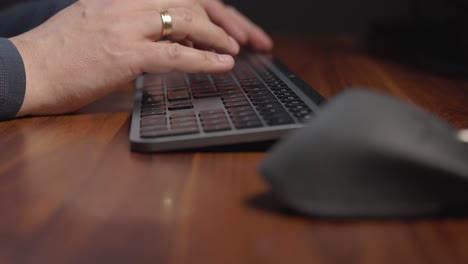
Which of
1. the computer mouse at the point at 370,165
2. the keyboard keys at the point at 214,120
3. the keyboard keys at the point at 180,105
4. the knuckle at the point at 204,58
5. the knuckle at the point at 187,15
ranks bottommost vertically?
the keyboard keys at the point at 180,105

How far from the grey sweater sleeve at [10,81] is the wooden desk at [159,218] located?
61mm

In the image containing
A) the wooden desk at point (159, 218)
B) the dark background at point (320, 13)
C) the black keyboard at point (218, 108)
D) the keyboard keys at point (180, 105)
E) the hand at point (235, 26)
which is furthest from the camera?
the dark background at point (320, 13)

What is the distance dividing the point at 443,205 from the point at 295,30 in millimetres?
1524

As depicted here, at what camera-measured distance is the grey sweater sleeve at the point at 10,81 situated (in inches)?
30.2

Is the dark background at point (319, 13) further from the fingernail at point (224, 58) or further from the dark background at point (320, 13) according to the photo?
the fingernail at point (224, 58)

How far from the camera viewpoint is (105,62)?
31.9 inches

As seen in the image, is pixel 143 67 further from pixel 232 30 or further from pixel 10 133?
pixel 232 30

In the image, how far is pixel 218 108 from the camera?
705mm

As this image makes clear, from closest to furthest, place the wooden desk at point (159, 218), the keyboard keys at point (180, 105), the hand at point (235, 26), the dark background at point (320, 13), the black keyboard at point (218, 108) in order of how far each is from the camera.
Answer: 1. the wooden desk at point (159, 218)
2. the black keyboard at point (218, 108)
3. the keyboard keys at point (180, 105)
4. the hand at point (235, 26)
5. the dark background at point (320, 13)

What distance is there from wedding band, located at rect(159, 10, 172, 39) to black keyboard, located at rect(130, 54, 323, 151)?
7cm

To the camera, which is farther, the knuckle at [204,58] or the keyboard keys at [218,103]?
the knuckle at [204,58]

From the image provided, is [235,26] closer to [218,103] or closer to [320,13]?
[218,103]

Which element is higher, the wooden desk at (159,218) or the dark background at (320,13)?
the wooden desk at (159,218)

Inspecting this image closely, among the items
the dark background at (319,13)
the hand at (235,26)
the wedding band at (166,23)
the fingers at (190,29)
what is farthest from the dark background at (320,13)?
the wedding band at (166,23)
